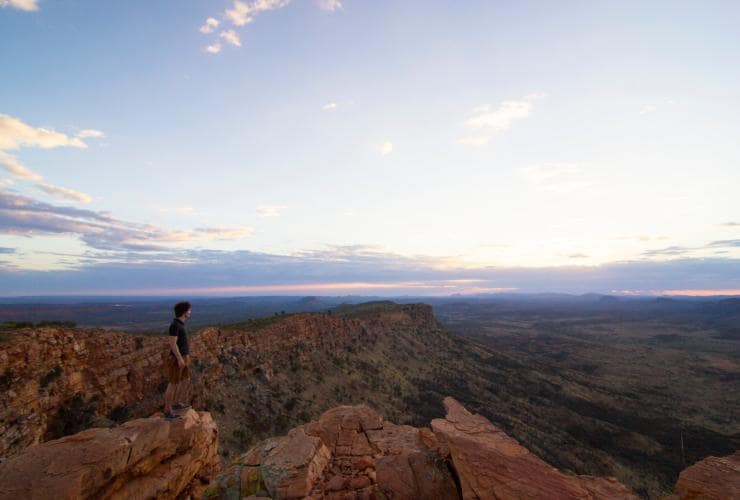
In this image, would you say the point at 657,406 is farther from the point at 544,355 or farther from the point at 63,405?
the point at 63,405

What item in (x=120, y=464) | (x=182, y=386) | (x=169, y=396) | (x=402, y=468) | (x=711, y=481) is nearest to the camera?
(x=711, y=481)

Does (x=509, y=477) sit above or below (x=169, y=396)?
below

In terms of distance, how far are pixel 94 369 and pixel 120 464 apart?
622 inches

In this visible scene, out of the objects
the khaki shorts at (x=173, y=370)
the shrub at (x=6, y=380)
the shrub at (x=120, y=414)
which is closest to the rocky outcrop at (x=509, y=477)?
the khaki shorts at (x=173, y=370)

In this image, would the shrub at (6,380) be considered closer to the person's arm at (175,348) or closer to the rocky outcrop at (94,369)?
the rocky outcrop at (94,369)

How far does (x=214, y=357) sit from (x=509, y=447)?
24.6m

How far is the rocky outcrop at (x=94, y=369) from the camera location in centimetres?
1512

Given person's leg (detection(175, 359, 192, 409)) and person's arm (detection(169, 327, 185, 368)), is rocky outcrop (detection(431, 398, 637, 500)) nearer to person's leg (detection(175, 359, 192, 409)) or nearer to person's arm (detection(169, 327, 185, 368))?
person's arm (detection(169, 327, 185, 368))

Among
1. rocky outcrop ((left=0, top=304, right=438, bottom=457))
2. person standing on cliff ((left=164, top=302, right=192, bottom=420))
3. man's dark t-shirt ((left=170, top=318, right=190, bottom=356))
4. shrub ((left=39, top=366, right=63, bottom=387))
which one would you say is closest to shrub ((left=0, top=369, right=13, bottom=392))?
rocky outcrop ((left=0, top=304, right=438, bottom=457))

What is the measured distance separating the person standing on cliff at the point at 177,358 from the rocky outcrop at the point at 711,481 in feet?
35.6

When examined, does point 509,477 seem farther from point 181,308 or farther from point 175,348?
point 181,308

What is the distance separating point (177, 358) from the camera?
8.70 metres

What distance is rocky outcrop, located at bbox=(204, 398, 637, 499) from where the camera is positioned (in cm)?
679

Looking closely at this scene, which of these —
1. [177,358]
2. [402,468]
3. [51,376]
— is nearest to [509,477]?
[402,468]
